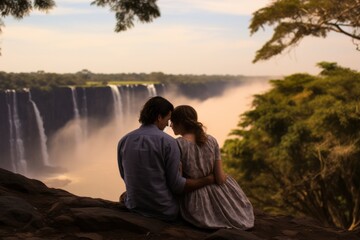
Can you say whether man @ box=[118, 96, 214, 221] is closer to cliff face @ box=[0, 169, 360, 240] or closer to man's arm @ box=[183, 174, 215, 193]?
man's arm @ box=[183, 174, 215, 193]

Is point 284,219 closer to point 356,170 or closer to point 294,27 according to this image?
point 294,27

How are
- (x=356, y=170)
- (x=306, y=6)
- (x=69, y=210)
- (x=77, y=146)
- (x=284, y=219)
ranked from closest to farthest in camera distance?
(x=69, y=210), (x=284, y=219), (x=306, y=6), (x=356, y=170), (x=77, y=146)

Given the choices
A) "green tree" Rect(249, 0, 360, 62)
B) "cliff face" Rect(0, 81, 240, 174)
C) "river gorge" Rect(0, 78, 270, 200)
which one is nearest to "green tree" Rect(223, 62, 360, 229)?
"green tree" Rect(249, 0, 360, 62)

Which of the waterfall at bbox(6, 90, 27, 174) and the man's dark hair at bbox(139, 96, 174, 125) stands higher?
the man's dark hair at bbox(139, 96, 174, 125)

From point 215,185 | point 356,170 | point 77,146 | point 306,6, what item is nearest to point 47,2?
point 215,185

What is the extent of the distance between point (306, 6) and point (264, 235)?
33.8ft

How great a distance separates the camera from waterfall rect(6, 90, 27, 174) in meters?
53.4

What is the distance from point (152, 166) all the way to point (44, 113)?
61.2 m

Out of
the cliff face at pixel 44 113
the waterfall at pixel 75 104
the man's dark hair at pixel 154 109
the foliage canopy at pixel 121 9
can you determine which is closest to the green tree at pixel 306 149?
the foliage canopy at pixel 121 9

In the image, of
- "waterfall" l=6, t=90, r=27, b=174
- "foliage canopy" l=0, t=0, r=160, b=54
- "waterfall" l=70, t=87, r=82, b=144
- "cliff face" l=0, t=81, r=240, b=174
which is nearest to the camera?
"foliage canopy" l=0, t=0, r=160, b=54

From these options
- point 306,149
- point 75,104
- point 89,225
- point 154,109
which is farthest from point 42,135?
point 154,109

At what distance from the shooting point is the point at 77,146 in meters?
78.6

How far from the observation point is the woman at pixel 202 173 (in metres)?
4.11

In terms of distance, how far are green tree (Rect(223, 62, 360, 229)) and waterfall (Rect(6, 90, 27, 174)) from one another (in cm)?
3934
